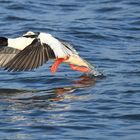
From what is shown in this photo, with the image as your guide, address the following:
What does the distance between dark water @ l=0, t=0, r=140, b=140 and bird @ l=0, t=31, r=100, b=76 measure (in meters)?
0.36

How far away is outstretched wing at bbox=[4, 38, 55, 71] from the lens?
1108cm

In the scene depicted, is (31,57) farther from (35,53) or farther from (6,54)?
(6,54)

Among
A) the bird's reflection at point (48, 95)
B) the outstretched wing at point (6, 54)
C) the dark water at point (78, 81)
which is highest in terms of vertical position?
the outstretched wing at point (6, 54)

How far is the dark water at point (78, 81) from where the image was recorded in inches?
368

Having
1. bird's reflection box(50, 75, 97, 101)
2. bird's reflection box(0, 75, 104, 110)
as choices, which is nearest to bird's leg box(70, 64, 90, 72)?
bird's reflection box(50, 75, 97, 101)

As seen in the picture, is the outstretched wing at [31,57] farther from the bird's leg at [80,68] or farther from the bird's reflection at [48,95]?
the bird's leg at [80,68]

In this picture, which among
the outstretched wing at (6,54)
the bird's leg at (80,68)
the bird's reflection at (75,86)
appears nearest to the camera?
the bird's reflection at (75,86)

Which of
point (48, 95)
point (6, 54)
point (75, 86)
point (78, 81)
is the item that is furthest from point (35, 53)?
point (78, 81)

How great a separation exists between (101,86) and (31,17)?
6365 mm

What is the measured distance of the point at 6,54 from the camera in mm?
12336

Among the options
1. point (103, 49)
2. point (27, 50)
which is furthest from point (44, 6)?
point (27, 50)

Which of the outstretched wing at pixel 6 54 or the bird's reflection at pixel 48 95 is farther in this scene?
the outstretched wing at pixel 6 54

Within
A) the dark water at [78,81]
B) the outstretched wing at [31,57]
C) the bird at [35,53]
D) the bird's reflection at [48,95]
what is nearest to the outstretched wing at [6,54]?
the bird at [35,53]

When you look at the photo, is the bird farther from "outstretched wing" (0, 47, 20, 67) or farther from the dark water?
A: the dark water
